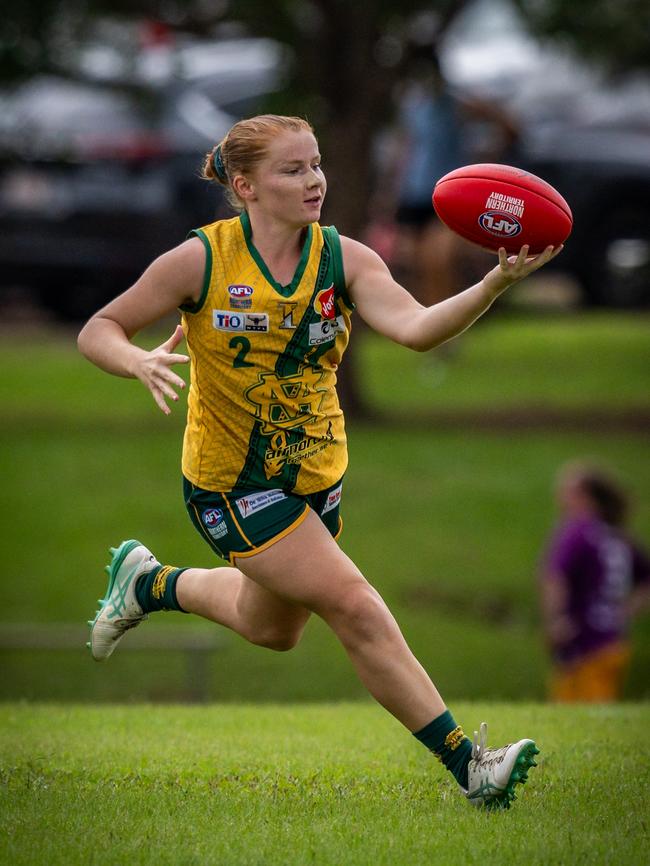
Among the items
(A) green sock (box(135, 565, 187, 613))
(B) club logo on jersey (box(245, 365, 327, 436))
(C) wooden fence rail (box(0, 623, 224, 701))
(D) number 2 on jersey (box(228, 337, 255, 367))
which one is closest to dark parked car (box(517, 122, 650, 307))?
(C) wooden fence rail (box(0, 623, 224, 701))

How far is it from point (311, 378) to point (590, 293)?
44.5 feet

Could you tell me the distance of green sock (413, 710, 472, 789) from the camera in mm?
4832

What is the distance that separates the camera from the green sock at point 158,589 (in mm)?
5660

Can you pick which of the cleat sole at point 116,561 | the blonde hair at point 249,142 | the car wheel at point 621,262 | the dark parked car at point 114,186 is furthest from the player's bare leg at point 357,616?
the car wheel at point 621,262

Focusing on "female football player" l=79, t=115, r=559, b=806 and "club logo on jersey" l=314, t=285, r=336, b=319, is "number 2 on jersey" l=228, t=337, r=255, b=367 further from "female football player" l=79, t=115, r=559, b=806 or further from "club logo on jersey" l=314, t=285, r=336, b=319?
"club logo on jersey" l=314, t=285, r=336, b=319

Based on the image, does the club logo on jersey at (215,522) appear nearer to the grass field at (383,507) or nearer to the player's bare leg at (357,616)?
the player's bare leg at (357,616)

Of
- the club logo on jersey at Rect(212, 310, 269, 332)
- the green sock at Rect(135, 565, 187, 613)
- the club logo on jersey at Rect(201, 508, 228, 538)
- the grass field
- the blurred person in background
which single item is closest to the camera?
the club logo on jersey at Rect(212, 310, 269, 332)

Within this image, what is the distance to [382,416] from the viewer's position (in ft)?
52.6

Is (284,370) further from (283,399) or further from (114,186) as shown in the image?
(114,186)

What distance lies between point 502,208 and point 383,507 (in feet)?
31.9

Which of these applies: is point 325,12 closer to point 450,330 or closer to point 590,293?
point 590,293

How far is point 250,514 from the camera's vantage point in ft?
16.2

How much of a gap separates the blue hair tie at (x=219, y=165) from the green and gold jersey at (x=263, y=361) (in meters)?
0.18

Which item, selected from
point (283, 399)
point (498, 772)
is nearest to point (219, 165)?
point (283, 399)
